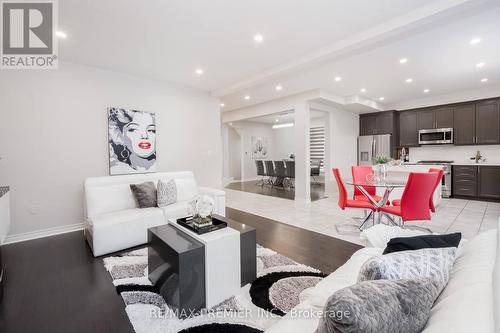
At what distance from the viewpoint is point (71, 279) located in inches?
89.4

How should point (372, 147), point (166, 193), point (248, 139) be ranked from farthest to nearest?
point (248, 139) < point (372, 147) < point (166, 193)

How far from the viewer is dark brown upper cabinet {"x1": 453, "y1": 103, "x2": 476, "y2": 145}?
578cm

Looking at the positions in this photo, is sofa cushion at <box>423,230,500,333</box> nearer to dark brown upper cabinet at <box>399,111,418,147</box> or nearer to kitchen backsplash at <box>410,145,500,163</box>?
kitchen backsplash at <box>410,145,500,163</box>

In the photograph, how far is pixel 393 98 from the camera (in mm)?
6457

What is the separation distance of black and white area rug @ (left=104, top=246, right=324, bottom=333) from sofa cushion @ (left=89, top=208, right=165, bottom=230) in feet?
1.57

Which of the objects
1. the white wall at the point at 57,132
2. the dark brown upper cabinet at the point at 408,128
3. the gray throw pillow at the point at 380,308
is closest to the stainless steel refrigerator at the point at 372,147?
the dark brown upper cabinet at the point at 408,128

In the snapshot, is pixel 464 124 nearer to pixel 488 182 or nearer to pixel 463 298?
pixel 488 182

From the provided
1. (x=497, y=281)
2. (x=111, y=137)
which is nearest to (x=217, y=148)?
(x=111, y=137)

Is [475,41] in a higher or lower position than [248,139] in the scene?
higher

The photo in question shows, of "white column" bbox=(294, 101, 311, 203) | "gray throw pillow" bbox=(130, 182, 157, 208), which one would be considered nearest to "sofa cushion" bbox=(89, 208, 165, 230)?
"gray throw pillow" bbox=(130, 182, 157, 208)

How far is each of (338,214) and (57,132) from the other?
4947 millimetres

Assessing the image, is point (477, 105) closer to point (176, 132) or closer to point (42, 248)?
point (176, 132)

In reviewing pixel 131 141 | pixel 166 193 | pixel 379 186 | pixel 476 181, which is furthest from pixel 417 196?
pixel 131 141

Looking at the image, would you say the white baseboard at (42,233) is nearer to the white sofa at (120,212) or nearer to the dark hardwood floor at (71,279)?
the dark hardwood floor at (71,279)
